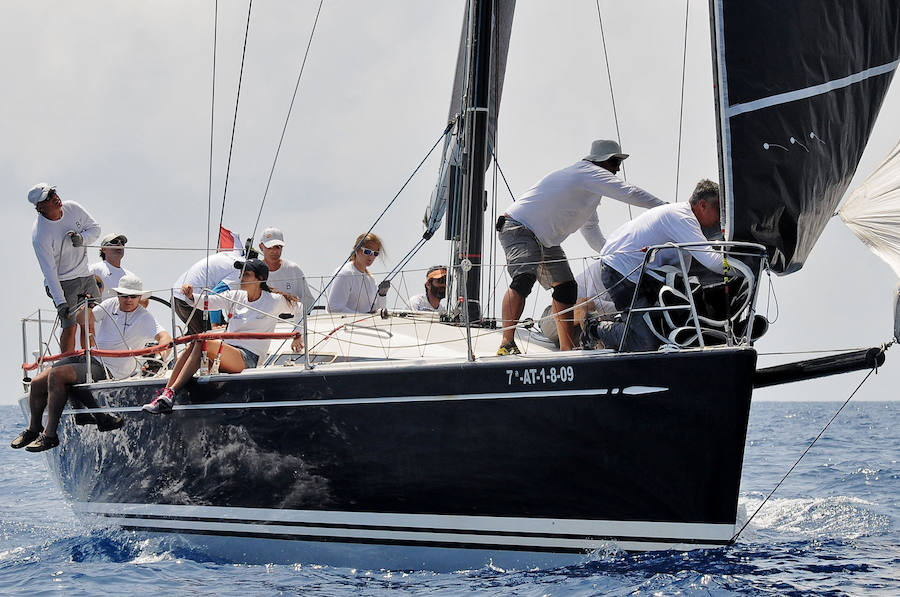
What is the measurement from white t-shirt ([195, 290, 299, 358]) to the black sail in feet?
11.3

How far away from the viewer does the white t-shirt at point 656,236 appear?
614 cm

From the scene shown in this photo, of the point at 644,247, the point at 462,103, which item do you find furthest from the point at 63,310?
the point at 644,247

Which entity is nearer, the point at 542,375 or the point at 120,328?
the point at 542,375

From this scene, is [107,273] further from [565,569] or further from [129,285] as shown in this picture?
[565,569]

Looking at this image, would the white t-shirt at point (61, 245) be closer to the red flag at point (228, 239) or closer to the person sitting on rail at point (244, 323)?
the person sitting on rail at point (244, 323)

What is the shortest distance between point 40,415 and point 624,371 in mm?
5103

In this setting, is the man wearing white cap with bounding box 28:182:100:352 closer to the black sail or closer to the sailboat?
the sailboat

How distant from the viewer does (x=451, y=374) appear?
6.18m

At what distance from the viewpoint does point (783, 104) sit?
5797 mm

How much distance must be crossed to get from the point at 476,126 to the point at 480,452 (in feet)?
12.4

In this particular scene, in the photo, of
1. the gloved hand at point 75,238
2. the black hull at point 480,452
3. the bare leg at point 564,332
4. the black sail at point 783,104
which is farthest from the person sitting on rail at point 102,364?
the black sail at point 783,104

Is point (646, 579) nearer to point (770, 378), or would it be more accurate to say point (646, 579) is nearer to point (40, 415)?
point (770, 378)

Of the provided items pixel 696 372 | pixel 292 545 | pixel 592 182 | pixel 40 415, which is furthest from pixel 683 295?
pixel 40 415

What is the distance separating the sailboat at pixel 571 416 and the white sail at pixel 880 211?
0.17m
